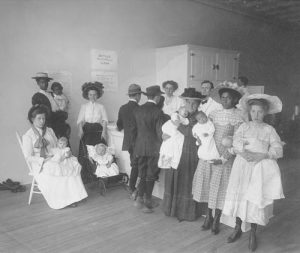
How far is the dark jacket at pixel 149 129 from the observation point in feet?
11.5

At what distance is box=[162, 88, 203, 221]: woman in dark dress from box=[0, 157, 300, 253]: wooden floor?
109 millimetres

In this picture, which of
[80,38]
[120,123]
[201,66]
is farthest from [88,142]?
[201,66]

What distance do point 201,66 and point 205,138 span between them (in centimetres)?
315

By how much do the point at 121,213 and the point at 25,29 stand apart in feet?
9.20

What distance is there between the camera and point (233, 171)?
Answer: 2.75 m

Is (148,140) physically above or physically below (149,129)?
below

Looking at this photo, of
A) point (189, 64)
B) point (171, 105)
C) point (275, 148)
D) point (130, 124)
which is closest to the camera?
point (275, 148)

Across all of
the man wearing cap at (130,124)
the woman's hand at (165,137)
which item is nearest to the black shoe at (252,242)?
the woman's hand at (165,137)

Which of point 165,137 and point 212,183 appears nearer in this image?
point 212,183

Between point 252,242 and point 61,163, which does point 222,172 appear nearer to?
point 252,242

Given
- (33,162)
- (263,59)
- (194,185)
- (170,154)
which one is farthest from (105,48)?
(263,59)

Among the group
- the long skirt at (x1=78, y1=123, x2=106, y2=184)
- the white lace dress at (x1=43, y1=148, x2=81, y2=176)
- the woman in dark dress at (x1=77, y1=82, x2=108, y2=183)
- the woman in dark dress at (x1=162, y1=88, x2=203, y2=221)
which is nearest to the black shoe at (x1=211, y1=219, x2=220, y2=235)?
the woman in dark dress at (x1=162, y1=88, x2=203, y2=221)

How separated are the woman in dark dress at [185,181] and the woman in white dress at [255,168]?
0.55 m

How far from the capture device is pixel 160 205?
3783 mm
